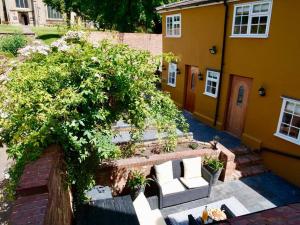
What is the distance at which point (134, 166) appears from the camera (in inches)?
302

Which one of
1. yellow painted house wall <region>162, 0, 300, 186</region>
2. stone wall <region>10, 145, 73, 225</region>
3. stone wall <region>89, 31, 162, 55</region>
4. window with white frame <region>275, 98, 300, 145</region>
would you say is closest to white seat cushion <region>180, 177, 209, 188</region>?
yellow painted house wall <region>162, 0, 300, 186</region>

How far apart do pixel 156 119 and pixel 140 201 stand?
228 cm

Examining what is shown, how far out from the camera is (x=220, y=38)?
11.4 meters

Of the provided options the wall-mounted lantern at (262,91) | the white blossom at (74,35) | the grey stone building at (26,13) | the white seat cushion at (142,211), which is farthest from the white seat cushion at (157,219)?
the grey stone building at (26,13)

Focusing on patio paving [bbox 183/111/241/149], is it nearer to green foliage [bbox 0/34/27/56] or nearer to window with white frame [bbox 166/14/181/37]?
window with white frame [bbox 166/14/181/37]

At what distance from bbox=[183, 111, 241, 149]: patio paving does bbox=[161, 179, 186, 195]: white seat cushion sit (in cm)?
355

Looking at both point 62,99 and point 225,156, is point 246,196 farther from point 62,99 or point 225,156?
point 62,99

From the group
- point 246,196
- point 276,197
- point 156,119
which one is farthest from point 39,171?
point 276,197

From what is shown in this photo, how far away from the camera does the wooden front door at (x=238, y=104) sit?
34.2ft

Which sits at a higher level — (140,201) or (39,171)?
(39,171)

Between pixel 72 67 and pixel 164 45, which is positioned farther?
pixel 164 45

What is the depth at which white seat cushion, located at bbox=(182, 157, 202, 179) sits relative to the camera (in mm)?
7969

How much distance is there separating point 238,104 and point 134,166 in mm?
5959

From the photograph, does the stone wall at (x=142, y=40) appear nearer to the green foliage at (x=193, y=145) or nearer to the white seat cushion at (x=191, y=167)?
the green foliage at (x=193, y=145)
